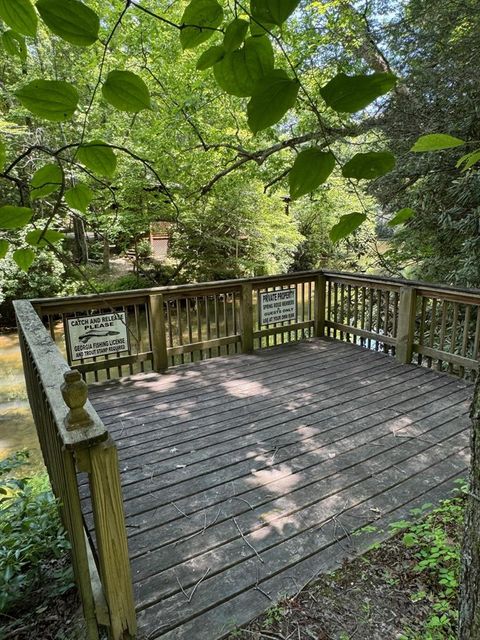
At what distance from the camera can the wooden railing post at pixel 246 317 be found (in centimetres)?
456

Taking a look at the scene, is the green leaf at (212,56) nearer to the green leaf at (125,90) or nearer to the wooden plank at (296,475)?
the green leaf at (125,90)

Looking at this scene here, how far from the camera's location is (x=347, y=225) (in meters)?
0.61

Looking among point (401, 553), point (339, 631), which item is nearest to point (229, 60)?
point (339, 631)

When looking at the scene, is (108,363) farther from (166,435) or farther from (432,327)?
(432,327)

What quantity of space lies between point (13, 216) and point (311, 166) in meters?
0.54

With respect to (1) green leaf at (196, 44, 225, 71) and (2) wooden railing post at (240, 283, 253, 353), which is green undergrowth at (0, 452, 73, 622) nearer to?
(1) green leaf at (196, 44, 225, 71)

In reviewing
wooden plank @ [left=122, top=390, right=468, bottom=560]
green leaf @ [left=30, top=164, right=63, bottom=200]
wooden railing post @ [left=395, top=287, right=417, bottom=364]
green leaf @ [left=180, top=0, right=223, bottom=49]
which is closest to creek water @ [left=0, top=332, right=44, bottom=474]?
wooden plank @ [left=122, top=390, right=468, bottom=560]

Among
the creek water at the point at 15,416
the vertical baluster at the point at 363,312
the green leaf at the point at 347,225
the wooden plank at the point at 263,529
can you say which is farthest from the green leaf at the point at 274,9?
the creek water at the point at 15,416

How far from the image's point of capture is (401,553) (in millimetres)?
1882

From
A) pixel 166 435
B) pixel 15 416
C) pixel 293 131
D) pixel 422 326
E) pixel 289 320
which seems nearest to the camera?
pixel 166 435

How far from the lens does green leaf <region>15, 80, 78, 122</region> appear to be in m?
0.56

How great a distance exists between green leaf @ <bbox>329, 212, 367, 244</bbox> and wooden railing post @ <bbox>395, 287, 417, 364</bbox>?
3786 millimetres

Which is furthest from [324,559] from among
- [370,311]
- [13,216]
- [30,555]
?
[370,311]

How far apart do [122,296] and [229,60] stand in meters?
3.45
